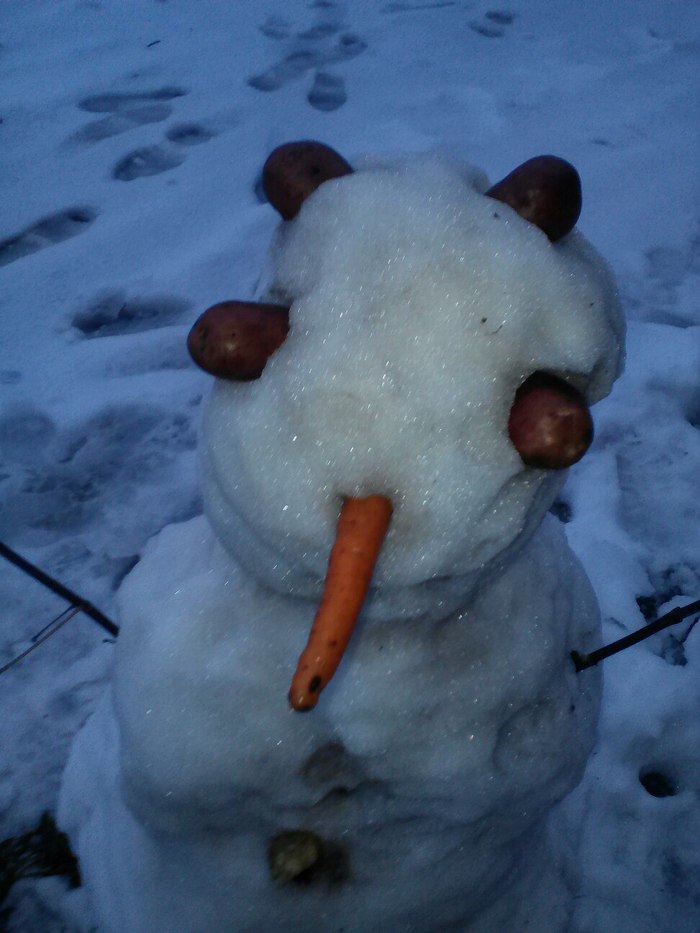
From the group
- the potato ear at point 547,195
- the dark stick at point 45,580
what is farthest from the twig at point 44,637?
the potato ear at point 547,195

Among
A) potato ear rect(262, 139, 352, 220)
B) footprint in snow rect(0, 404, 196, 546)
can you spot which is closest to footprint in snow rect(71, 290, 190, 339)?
footprint in snow rect(0, 404, 196, 546)

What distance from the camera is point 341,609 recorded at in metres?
0.52

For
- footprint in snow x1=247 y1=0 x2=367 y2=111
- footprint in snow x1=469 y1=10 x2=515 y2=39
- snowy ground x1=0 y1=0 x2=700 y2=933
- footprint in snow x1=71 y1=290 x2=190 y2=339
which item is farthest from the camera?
footprint in snow x1=469 y1=10 x2=515 y2=39

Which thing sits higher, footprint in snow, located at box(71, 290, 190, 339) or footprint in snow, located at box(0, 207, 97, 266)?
footprint in snow, located at box(0, 207, 97, 266)

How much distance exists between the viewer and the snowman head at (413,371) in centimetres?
56

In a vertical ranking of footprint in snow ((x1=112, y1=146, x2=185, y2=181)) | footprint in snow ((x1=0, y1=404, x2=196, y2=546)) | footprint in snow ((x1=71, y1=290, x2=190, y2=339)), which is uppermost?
footprint in snow ((x1=112, y1=146, x2=185, y2=181))

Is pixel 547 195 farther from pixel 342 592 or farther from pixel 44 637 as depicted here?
pixel 44 637

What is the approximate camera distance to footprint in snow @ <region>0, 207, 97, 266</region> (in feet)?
6.11

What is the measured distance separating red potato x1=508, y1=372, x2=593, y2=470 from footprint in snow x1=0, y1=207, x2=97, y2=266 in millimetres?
1657

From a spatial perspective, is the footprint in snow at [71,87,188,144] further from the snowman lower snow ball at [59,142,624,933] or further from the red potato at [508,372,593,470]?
the red potato at [508,372,593,470]

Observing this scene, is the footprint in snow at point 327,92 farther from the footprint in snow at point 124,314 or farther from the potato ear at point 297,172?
the potato ear at point 297,172

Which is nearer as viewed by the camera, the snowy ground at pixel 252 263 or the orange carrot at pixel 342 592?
the orange carrot at pixel 342 592

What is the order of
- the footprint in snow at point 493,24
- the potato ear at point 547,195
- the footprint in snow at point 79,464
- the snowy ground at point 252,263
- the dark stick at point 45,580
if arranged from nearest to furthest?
the potato ear at point 547,195, the dark stick at point 45,580, the snowy ground at point 252,263, the footprint in snow at point 79,464, the footprint in snow at point 493,24

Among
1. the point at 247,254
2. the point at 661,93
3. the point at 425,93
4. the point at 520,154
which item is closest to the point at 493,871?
the point at 247,254
